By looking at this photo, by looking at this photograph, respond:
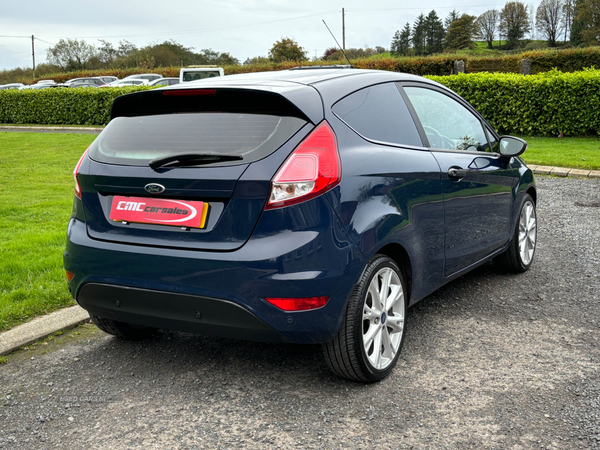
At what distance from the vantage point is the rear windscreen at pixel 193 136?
308cm

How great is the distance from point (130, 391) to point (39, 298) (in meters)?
1.74

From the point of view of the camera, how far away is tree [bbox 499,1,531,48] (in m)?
108

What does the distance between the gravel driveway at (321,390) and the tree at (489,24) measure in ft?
392

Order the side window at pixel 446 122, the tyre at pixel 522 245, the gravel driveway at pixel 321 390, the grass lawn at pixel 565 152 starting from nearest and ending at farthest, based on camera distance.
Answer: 1. the gravel driveway at pixel 321 390
2. the side window at pixel 446 122
3. the tyre at pixel 522 245
4. the grass lawn at pixel 565 152

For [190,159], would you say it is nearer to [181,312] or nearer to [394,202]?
[181,312]

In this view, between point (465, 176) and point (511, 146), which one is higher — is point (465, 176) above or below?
below

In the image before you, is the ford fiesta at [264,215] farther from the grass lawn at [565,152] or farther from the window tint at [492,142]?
the grass lawn at [565,152]

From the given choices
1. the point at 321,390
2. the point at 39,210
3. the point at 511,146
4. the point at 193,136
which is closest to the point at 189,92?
the point at 193,136

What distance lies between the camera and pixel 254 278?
116 inches

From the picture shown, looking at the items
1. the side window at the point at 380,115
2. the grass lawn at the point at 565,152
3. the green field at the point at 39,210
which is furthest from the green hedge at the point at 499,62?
the side window at the point at 380,115

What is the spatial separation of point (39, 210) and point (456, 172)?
6.05 metres

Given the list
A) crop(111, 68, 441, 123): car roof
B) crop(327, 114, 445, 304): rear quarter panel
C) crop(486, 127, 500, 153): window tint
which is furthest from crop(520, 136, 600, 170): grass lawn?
crop(111, 68, 441, 123): car roof

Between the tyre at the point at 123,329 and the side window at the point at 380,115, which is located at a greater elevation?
the side window at the point at 380,115

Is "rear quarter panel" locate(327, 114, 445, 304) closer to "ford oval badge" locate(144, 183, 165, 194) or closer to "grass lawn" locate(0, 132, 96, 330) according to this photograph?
"ford oval badge" locate(144, 183, 165, 194)
